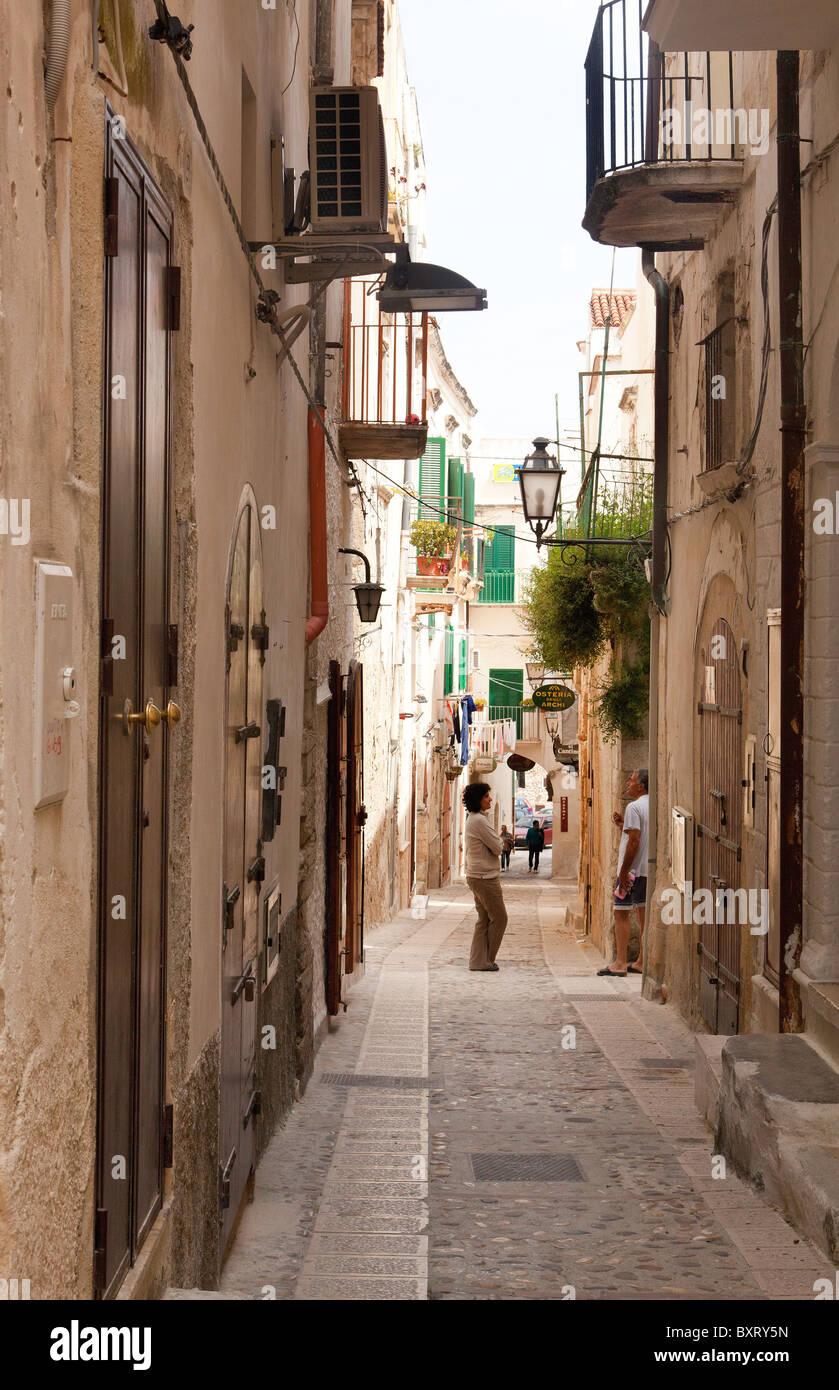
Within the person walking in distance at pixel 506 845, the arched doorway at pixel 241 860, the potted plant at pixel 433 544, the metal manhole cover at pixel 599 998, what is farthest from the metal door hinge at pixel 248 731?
the person walking in distance at pixel 506 845

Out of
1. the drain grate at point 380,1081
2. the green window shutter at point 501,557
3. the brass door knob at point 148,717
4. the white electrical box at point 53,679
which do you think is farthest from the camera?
the green window shutter at point 501,557

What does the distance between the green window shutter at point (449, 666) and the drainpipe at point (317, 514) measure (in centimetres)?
2434

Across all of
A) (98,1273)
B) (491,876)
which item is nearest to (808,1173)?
(98,1273)

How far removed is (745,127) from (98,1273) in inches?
298

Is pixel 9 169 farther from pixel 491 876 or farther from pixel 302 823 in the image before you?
pixel 491 876

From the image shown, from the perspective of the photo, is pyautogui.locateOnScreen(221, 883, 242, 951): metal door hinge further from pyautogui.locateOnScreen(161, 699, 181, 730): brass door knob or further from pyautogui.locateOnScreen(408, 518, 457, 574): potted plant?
pyautogui.locateOnScreen(408, 518, 457, 574): potted plant

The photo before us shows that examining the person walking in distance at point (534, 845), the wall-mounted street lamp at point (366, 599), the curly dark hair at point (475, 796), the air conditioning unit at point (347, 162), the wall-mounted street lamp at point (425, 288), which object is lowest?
the person walking in distance at point (534, 845)

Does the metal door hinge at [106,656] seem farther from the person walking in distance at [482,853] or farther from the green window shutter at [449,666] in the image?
the green window shutter at [449,666]

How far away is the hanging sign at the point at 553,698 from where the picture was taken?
76.2 ft

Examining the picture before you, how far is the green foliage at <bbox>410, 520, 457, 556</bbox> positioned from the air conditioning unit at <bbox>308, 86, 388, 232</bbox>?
1739 centimetres

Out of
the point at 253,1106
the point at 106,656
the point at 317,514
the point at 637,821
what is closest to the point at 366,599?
the point at 317,514

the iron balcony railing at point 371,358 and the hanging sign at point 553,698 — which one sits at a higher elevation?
the iron balcony railing at point 371,358

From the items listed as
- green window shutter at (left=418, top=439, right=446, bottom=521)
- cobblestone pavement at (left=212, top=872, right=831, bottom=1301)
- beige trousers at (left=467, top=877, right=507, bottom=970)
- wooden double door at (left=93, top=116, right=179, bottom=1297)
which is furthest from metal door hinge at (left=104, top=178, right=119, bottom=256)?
green window shutter at (left=418, top=439, right=446, bottom=521)

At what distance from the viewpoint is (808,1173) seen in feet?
16.3
